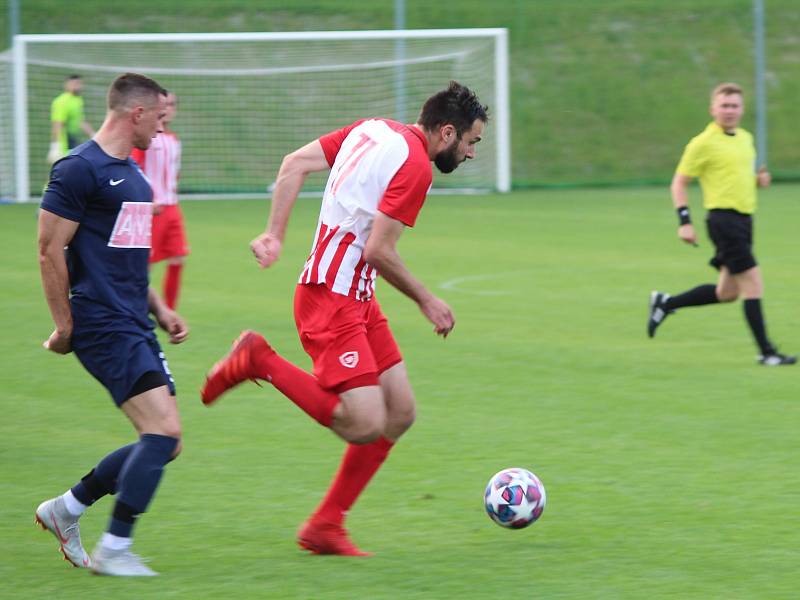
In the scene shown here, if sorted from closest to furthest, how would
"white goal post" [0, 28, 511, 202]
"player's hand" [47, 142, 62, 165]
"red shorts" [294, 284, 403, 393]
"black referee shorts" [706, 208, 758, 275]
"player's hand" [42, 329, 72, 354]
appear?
1. "player's hand" [42, 329, 72, 354]
2. "red shorts" [294, 284, 403, 393]
3. "black referee shorts" [706, 208, 758, 275]
4. "player's hand" [47, 142, 62, 165]
5. "white goal post" [0, 28, 511, 202]

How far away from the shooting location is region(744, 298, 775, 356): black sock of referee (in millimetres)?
9750

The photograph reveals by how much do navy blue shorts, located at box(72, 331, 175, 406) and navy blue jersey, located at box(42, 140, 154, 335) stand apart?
4 cm

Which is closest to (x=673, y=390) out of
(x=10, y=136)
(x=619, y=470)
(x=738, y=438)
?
(x=738, y=438)

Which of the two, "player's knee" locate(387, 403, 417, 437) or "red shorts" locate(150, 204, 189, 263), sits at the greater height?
"red shorts" locate(150, 204, 189, 263)

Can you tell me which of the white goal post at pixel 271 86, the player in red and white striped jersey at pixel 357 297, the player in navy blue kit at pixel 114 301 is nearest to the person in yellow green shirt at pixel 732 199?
the player in red and white striped jersey at pixel 357 297

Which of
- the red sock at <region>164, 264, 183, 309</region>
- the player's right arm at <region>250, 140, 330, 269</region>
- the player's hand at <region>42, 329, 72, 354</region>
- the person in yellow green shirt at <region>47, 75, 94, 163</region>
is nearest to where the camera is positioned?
the player's hand at <region>42, 329, 72, 354</region>

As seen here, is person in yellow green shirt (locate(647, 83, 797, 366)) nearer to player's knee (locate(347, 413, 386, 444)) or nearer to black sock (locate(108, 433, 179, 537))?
player's knee (locate(347, 413, 386, 444))

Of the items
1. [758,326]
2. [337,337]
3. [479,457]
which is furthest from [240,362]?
[758,326]

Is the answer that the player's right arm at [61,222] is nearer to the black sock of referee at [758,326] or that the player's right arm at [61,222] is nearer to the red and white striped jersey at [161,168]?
the black sock of referee at [758,326]

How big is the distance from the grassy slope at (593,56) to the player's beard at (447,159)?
23647 millimetres

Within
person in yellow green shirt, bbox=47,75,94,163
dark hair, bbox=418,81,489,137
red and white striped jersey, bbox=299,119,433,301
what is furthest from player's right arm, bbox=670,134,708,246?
person in yellow green shirt, bbox=47,75,94,163

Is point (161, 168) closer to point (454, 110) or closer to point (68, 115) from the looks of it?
point (454, 110)

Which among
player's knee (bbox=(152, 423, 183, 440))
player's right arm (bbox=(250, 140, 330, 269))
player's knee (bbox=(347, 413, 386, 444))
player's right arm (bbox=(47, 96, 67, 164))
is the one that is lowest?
player's knee (bbox=(347, 413, 386, 444))

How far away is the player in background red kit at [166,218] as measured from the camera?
11633mm
